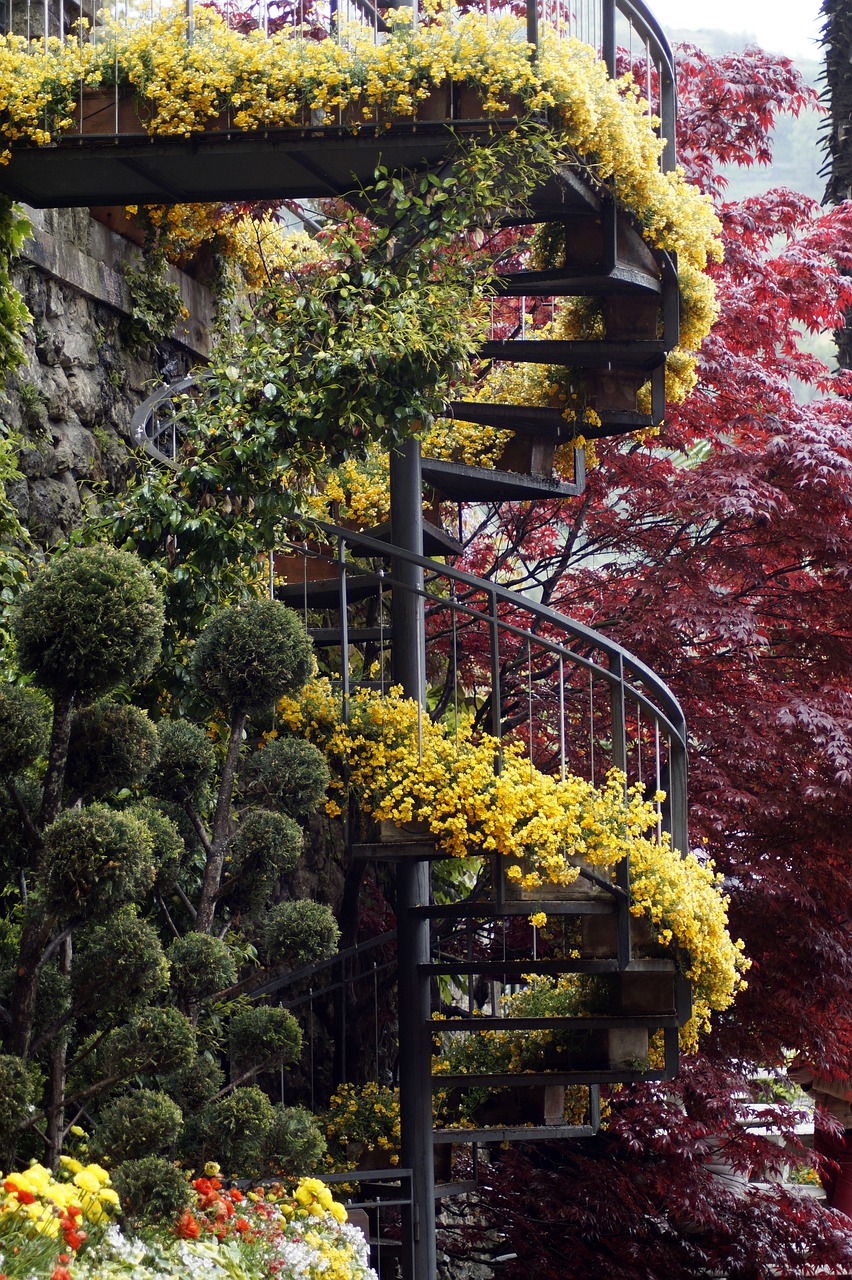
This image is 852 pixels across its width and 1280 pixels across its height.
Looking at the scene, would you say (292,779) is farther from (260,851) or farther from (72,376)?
(72,376)

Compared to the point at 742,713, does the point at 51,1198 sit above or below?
below

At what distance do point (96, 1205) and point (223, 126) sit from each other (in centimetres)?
341

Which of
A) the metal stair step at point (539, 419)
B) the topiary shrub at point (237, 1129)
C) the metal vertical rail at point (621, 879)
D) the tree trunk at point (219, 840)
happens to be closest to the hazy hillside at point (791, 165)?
the metal stair step at point (539, 419)

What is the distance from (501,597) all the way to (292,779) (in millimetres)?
1450

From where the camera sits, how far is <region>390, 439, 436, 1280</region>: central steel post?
5074mm

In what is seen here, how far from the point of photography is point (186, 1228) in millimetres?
3334

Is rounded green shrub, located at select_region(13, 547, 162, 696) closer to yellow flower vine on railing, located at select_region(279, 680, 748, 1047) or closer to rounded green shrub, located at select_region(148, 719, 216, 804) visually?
rounded green shrub, located at select_region(148, 719, 216, 804)

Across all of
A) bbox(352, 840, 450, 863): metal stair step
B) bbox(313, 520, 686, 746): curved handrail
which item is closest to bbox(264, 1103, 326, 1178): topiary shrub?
bbox(352, 840, 450, 863): metal stair step

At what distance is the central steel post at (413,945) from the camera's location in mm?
5074

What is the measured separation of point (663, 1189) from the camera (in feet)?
17.9

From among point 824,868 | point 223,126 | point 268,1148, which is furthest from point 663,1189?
point 223,126

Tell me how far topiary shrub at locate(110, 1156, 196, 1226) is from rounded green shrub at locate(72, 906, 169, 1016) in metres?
0.38

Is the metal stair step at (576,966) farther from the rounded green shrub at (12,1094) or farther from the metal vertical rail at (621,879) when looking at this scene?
the rounded green shrub at (12,1094)

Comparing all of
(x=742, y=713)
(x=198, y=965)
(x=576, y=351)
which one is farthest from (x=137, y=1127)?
(x=576, y=351)
